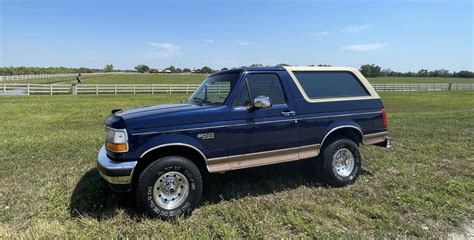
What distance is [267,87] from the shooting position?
15.9 ft

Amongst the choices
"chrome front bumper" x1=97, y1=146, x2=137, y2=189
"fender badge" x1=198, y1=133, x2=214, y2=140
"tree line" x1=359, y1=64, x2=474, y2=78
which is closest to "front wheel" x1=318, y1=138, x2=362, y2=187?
"fender badge" x1=198, y1=133, x2=214, y2=140

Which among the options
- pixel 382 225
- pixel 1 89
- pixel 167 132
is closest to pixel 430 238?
pixel 382 225

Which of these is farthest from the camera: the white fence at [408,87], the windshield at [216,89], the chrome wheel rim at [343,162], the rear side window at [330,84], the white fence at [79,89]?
the white fence at [408,87]

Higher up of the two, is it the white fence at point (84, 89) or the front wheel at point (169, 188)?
the white fence at point (84, 89)

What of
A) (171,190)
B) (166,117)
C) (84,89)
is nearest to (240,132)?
(166,117)

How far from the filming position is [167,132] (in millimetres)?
4031

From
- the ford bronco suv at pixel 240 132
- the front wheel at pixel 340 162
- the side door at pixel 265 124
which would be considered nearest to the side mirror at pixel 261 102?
the ford bronco suv at pixel 240 132

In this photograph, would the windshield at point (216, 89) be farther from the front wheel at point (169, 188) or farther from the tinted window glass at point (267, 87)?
the front wheel at point (169, 188)

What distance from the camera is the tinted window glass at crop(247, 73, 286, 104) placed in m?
4.74

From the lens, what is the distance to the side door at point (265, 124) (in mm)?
4496

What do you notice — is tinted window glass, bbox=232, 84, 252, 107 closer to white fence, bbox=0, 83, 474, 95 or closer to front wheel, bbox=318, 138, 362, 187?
front wheel, bbox=318, 138, 362, 187

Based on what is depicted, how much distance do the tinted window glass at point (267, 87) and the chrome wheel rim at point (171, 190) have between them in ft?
4.86

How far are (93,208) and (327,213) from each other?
9.58 feet

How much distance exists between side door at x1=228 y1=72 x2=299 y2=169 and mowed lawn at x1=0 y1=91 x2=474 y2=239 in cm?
58
